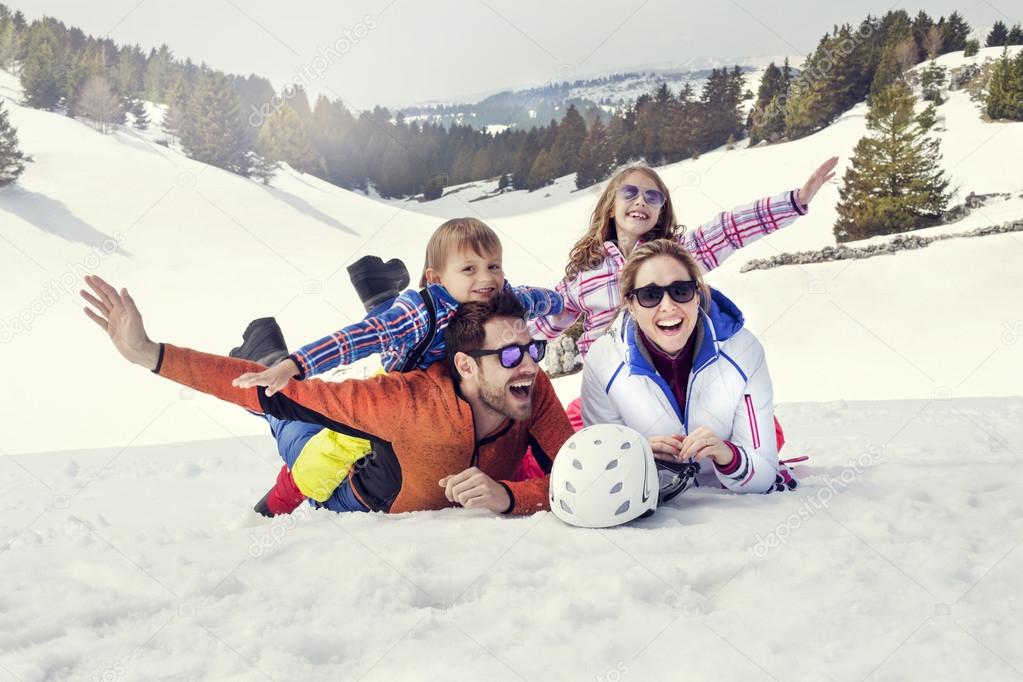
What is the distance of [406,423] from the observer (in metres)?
3.69

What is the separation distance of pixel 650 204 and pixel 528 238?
2782 cm

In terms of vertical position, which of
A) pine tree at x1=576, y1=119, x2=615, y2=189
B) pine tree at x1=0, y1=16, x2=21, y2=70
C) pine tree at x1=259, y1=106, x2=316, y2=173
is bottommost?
pine tree at x1=576, y1=119, x2=615, y2=189

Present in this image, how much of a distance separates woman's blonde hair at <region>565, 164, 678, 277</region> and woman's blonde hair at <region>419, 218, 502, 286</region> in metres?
1.02

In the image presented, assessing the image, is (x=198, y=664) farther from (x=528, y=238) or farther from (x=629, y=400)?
(x=528, y=238)

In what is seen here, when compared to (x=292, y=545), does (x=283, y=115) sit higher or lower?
higher

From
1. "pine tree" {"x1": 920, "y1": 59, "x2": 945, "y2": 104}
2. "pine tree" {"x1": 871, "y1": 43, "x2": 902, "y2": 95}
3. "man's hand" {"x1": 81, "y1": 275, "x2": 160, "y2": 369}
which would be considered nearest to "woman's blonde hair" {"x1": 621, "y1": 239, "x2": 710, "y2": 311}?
"man's hand" {"x1": 81, "y1": 275, "x2": 160, "y2": 369}

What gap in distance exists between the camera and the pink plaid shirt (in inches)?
200

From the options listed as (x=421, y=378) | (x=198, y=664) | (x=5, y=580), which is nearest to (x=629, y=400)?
(x=421, y=378)

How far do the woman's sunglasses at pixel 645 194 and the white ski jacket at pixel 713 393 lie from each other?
3.38 feet

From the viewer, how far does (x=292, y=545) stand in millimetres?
3256

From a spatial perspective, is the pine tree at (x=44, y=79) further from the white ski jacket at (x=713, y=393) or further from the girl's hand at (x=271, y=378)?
the white ski jacket at (x=713, y=393)

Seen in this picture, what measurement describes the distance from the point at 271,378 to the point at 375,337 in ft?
2.15

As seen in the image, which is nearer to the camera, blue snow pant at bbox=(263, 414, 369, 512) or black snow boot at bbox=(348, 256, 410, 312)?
blue snow pant at bbox=(263, 414, 369, 512)

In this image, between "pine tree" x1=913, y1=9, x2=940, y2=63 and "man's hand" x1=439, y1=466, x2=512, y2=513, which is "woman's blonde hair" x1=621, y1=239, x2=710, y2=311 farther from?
"pine tree" x1=913, y1=9, x2=940, y2=63
